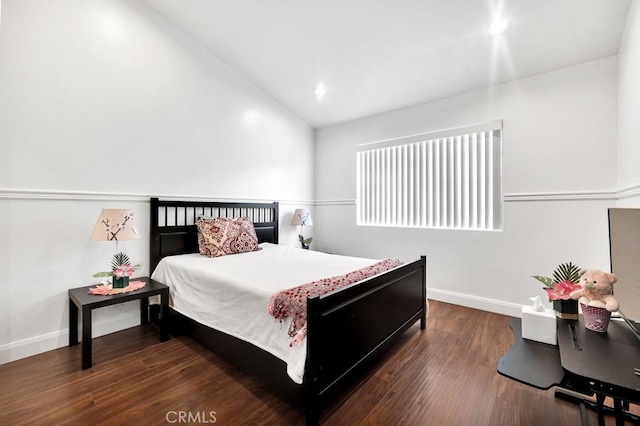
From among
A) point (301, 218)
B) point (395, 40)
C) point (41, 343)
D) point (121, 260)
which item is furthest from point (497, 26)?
point (41, 343)

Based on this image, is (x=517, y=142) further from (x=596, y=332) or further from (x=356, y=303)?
(x=356, y=303)

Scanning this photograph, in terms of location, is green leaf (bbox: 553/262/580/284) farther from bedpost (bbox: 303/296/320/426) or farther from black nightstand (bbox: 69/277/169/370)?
black nightstand (bbox: 69/277/169/370)

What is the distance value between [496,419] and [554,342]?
0.57 meters

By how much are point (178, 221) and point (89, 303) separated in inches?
49.5

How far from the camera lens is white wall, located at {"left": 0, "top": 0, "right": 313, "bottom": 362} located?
2.17 metres

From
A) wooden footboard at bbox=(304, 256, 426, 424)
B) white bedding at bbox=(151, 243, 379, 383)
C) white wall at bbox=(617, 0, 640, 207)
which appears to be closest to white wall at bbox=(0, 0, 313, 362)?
white bedding at bbox=(151, 243, 379, 383)

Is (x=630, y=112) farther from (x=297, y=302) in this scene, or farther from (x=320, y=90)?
(x=320, y=90)

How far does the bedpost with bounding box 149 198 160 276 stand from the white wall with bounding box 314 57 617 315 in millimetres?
3053

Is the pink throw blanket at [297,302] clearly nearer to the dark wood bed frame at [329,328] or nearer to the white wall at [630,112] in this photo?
the dark wood bed frame at [329,328]

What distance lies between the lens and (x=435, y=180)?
365 cm

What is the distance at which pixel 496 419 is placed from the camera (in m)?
1.54

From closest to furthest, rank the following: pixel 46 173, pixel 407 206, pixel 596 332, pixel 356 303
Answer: pixel 596 332, pixel 356 303, pixel 46 173, pixel 407 206

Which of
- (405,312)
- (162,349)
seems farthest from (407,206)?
(162,349)

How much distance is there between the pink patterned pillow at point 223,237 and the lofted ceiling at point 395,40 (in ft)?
6.82
